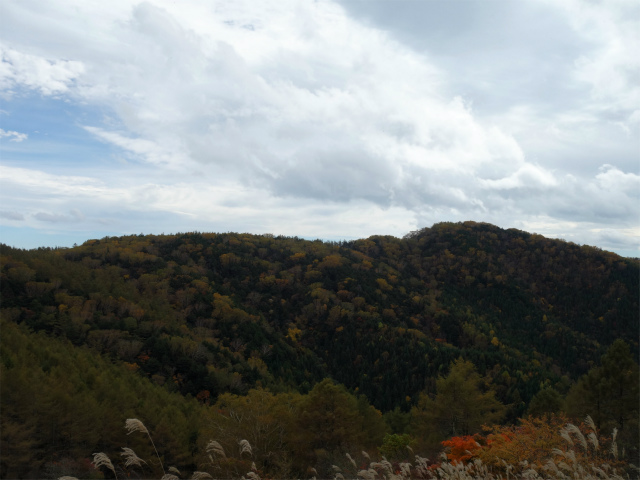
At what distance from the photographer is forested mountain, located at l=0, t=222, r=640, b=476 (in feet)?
221

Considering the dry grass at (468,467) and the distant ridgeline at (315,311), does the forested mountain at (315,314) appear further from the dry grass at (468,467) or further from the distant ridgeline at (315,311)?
the dry grass at (468,467)

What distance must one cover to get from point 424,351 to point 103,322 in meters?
78.0

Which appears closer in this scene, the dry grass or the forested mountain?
the dry grass

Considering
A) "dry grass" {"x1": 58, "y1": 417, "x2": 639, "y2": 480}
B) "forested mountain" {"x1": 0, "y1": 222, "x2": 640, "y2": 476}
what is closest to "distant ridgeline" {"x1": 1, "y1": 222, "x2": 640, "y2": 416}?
"forested mountain" {"x1": 0, "y1": 222, "x2": 640, "y2": 476}

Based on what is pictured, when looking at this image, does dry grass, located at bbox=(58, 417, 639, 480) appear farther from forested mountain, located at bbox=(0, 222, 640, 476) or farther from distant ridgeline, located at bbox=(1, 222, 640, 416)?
distant ridgeline, located at bbox=(1, 222, 640, 416)

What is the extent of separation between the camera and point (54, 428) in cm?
3034

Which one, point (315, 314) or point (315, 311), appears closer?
point (315, 314)

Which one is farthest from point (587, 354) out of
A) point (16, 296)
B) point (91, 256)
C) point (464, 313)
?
point (91, 256)

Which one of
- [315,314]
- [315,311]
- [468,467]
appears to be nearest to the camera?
[468,467]

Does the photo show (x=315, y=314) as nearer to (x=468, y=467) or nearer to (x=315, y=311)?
(x=315, y=311)

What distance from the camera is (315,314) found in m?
128

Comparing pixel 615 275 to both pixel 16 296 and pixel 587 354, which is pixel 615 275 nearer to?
pixel 587 354

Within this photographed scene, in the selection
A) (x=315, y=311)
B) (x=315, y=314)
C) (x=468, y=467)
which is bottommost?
(x=315, y=314)

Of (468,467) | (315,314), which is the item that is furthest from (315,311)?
(468,467)
